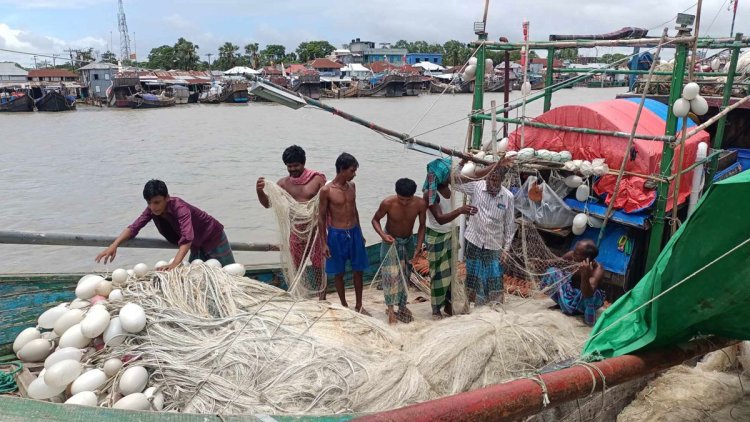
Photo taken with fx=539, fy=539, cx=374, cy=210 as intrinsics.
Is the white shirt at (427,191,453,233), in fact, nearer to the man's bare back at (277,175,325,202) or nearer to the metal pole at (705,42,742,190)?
the man's bare back at (277,175,325,202)

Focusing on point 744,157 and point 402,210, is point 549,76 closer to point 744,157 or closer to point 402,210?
point 744,157

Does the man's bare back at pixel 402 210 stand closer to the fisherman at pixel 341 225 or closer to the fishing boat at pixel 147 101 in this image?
the fisherman at pixel 341 225

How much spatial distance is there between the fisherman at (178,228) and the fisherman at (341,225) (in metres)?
0.92

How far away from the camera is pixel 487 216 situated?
4.66 metres

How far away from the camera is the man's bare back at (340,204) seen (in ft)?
14.5

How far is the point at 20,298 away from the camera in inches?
154

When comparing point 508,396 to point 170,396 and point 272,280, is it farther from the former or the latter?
point 272,280

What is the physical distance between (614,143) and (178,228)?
402cm

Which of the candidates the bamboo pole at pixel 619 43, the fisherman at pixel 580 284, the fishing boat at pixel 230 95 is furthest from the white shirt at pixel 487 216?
the fishing boat at pixel 230 95

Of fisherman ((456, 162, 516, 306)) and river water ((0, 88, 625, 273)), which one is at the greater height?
fisherman ((456, 162, 516, 306))

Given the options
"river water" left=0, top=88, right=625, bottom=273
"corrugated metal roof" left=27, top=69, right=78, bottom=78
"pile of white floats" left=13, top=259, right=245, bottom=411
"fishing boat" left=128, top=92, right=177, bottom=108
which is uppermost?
"corrugated metal roof" left=27, top=69, right=78, bottom=78

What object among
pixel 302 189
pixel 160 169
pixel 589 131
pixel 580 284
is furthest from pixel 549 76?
pixel 160 169

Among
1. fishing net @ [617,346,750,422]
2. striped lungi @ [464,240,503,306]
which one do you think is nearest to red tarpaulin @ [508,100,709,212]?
Result: striped lungi @ [464,240,503,306]

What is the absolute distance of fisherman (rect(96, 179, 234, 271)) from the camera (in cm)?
389
